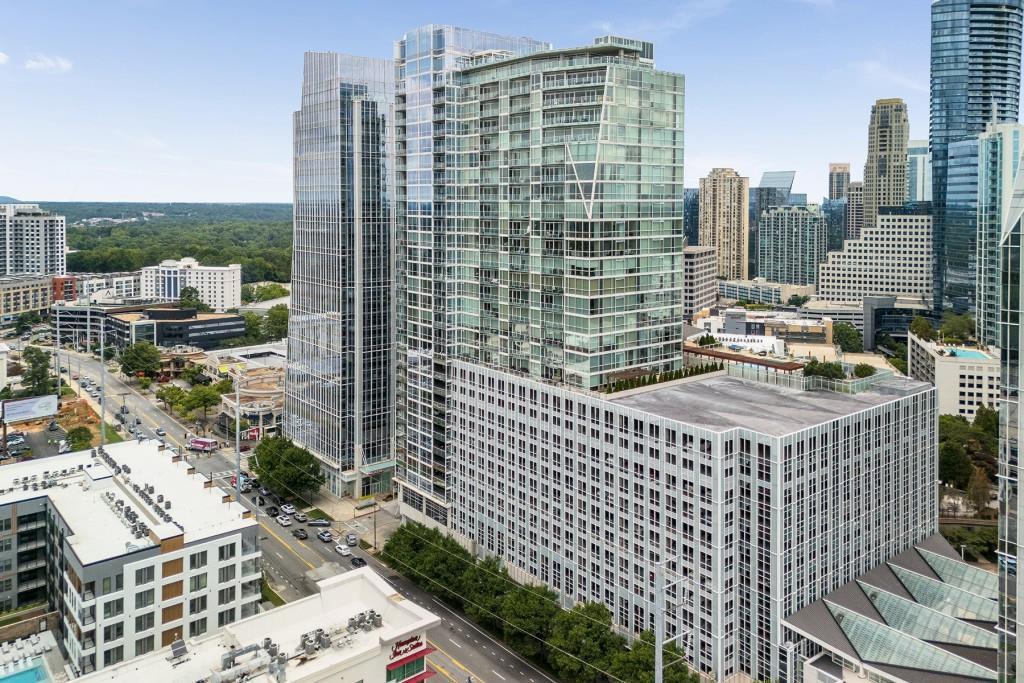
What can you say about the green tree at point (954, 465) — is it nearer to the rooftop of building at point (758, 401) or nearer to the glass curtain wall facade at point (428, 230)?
the rooftop of building at point (758, 401)

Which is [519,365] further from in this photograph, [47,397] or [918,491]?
[47,397]

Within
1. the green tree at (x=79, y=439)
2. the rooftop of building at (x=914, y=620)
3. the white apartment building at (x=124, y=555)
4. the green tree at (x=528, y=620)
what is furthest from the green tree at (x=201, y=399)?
the rooftop of building at (x=914, y=620)

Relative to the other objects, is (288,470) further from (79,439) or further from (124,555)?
(124,555)

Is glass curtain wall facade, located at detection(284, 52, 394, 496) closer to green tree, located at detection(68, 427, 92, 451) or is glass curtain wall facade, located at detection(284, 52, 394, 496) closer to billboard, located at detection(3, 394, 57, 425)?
green tree, located at detection(68, 427, 92, 451)

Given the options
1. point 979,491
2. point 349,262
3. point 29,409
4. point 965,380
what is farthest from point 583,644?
point 29,409

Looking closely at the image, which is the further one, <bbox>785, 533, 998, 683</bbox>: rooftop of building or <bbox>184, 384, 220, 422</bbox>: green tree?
<bbox>184, 384, 220, 422</bbox>: green tree

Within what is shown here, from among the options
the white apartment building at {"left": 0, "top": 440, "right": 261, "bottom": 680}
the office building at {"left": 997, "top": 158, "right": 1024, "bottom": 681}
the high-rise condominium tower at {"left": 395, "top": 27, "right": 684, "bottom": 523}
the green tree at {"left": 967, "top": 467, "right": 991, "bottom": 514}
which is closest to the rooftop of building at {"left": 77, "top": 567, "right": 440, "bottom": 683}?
the white apartment building at {"left": 0, "top": 440, "right": 261, "bottom": 680}
